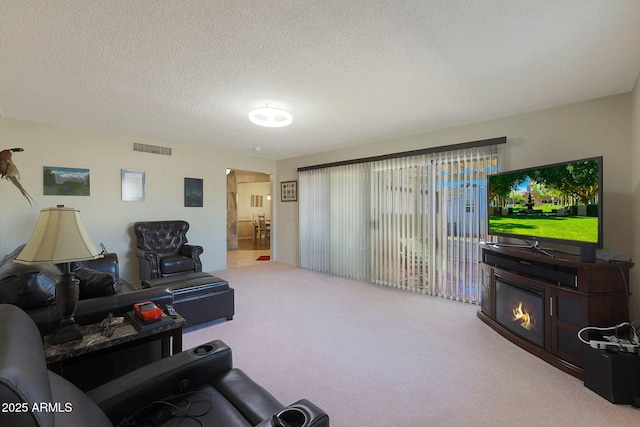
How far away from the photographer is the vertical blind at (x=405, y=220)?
12.5 feet

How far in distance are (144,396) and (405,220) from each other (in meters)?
3.98

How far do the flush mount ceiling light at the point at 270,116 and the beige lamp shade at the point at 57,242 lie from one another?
2091mm

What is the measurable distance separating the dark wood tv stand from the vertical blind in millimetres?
1185

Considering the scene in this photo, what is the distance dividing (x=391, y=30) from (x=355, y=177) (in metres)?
3.36

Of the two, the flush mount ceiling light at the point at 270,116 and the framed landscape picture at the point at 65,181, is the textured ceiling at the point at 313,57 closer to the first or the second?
the flush mount ceiling light at the point at 270,116

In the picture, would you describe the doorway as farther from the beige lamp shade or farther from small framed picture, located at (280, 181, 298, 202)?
the beige lamp shade

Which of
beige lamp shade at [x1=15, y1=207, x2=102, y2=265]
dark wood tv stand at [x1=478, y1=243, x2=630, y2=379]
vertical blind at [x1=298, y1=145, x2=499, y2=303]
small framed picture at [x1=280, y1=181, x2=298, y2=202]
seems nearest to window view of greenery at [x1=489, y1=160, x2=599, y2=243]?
dark wood tv stand at [x1=478, y1=243, x2=630, y2=379]

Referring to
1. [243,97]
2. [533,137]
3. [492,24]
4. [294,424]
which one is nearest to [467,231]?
[533,137]

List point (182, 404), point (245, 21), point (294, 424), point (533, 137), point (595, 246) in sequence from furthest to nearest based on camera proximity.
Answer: point (533, 137)
point (595, 246)
point (245, 21)
point (182, 404)
point (294, 424)

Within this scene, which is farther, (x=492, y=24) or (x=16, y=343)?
(x=492, y=24)

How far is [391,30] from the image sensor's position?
1920 mm

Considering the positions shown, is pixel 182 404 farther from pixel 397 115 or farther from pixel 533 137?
pixel 533 137

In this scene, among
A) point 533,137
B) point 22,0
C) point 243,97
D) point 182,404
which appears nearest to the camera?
point 182,404

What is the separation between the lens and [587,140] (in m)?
3.05
